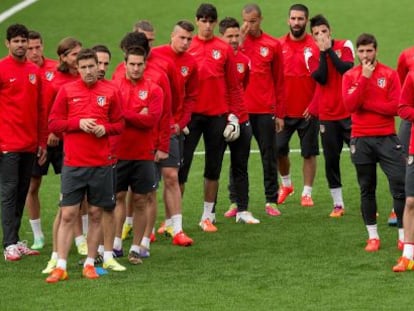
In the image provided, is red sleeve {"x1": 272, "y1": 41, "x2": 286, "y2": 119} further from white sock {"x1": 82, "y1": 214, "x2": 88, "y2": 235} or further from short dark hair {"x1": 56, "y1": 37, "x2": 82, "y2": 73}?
short dark hair {"x1": 56, "y1": 37, "x2": 82, "y2": 73}

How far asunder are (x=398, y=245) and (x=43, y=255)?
3840mm

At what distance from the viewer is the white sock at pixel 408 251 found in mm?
12898

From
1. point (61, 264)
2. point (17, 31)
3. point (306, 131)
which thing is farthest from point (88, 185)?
point (306, 131)

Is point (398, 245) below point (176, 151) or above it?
below

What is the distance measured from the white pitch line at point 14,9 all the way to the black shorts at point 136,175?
17.1 meters

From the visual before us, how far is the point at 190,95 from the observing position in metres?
15.0

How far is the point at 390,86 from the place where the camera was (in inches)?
540

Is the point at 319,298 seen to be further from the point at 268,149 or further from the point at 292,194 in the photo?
the point at 292,194

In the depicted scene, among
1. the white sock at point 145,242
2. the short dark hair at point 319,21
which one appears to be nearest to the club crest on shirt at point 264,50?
the short dark hair at point 319,21

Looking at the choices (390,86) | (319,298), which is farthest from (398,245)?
(319,298)

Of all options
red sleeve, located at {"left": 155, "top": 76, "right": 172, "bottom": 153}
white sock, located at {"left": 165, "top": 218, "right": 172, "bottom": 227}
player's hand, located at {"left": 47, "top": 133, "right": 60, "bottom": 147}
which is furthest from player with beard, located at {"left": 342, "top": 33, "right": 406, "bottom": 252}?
player's hand, located at {"left": 47, "top": 133, "right": 60, "bottom": 147}

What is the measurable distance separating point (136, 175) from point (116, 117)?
3.01ft

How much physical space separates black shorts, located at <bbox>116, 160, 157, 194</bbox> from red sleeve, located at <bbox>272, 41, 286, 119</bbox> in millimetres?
3338

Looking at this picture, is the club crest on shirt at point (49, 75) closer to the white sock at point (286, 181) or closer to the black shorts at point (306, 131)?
the black shorts at point (306, 131)
